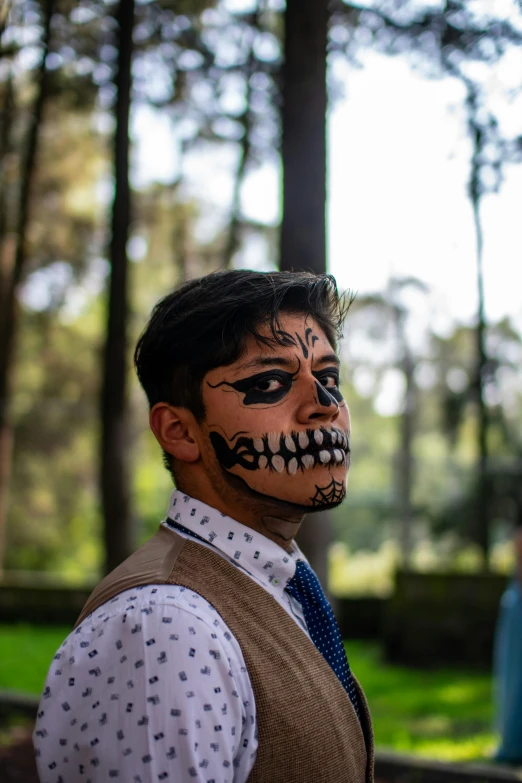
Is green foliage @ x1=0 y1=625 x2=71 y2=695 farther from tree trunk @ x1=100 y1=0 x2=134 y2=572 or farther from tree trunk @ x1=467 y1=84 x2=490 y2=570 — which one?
tree trunk @ x1=467 y1=84 x2=490 y2=570

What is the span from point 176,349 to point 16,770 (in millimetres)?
4427

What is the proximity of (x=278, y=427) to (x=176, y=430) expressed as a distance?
0.78ft

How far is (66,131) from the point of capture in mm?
15930

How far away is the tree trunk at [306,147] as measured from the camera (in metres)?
4.60

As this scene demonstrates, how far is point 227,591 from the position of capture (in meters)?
1.57

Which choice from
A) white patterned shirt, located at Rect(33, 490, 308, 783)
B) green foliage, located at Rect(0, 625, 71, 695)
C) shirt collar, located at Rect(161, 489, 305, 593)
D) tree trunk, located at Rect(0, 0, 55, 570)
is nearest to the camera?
white patterned shirt, located at Rect(33, 490, 308, 783)

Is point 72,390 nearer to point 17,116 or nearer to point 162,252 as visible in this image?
point 162,252

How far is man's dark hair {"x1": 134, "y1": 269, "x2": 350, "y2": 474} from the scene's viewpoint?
5.84ft

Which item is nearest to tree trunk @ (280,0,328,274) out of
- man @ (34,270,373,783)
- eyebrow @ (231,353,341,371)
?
man @ (34,270,373,783)

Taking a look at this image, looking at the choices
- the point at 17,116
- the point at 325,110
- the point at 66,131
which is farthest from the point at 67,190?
the point at 325,110

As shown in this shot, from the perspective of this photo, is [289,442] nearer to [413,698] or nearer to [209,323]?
[209,323]

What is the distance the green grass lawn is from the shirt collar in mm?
4813

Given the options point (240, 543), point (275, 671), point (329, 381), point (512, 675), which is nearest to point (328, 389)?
point (329, 381)

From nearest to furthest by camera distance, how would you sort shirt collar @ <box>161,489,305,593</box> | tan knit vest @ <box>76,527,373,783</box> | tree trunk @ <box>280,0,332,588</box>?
tan knit vest @ <box>76,527,373,783</box>
shirt collar @ <box>161,489,305,593</box>
tree trunk @ <box>280,0,332,588</box>
